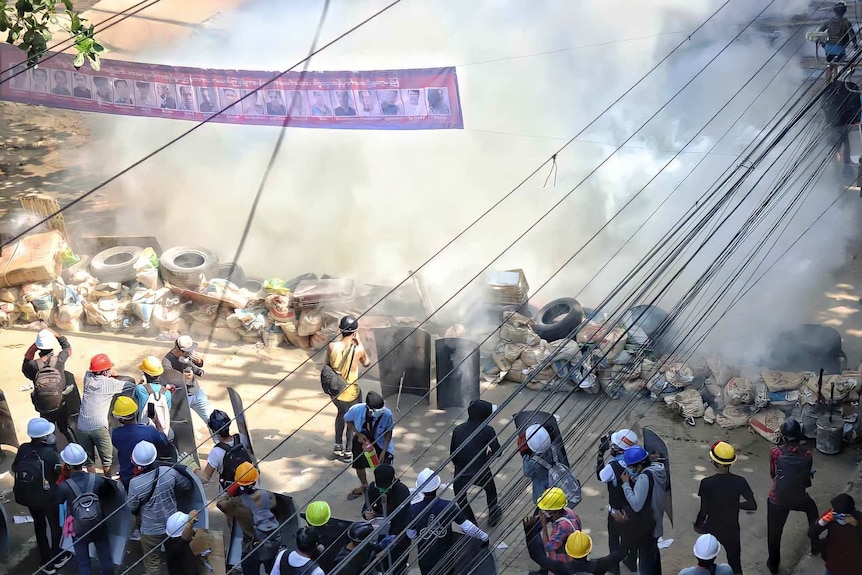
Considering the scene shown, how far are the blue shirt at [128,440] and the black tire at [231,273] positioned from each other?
451cm

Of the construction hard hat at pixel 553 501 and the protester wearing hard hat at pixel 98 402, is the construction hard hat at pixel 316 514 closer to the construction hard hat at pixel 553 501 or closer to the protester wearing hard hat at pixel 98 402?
the construction hard hat at pixel 553 501

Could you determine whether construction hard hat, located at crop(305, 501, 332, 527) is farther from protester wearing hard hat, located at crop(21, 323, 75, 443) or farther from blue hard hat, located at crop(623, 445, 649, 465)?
protester wearing hard hat, located at crop(21, 323, 75, 443)

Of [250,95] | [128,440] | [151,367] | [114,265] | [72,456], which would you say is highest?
[250,95]

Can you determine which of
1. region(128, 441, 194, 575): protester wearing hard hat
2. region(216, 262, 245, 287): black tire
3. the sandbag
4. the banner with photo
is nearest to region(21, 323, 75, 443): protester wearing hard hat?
region(128, 441, 194, 575): protester wearing hard hat

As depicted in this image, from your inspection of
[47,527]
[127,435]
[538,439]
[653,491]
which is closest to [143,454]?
[127,435]

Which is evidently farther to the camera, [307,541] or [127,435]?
[127,435]

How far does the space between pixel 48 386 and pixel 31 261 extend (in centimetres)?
357

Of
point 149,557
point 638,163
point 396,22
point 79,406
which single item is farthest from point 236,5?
point 149,557

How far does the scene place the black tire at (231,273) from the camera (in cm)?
1168

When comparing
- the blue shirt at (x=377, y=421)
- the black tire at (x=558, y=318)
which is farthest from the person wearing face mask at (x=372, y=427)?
the black tire at (x=558, y=318)

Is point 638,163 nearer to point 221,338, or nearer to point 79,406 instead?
point 221,338

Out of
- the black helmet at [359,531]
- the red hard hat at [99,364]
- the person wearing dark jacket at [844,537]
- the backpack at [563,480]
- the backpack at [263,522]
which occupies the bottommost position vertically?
the person wearing dark jacket at [844,537]

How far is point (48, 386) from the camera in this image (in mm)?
8383

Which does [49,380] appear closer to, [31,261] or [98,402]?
[98,402]
